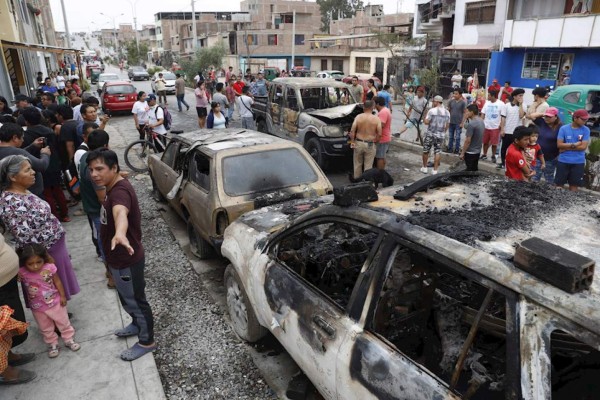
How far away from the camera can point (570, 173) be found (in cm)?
618

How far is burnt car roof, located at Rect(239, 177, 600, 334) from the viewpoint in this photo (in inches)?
63.9

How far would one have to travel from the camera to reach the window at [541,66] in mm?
20609

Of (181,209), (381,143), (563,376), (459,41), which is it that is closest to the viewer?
(563,376)

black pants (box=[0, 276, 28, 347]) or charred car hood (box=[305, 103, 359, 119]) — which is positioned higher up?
charred car hood (box=[305, 103, 359, 119])

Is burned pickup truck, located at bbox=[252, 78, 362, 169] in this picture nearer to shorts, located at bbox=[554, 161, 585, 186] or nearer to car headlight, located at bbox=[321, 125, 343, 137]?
car headlight, located at bbox=[321, 125, 343, 137]

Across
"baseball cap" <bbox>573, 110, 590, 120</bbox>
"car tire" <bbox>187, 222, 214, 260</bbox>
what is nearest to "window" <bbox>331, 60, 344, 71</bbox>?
"baseball cap" <bbox>573, 110, 590, 120</bbox>

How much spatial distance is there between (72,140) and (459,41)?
2485 cm

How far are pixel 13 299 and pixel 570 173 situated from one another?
7073mm

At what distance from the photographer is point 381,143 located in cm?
840

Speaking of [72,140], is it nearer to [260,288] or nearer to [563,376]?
[260,288]

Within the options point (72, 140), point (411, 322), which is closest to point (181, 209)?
point (72, 140)

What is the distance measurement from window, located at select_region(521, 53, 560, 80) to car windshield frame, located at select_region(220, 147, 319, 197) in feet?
68.1

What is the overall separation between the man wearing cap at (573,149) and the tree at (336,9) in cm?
6784

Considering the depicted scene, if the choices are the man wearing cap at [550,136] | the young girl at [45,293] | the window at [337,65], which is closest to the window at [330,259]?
the young girl at [45,293]
